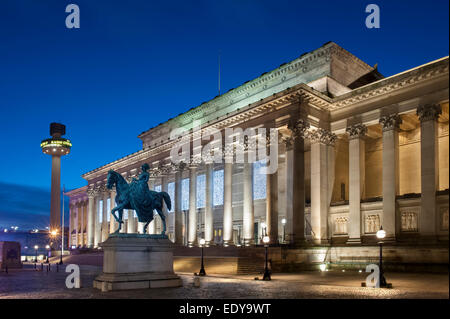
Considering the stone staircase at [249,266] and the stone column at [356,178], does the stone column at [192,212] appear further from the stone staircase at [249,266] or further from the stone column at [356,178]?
the stone column at [356,178]

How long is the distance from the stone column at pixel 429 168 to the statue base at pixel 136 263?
67.1ft

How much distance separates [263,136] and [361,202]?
11753mm

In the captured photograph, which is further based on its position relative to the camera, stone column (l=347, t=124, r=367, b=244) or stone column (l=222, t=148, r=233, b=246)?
stone column (l=222, t=148, r=233, b=246)

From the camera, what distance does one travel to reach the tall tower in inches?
3529

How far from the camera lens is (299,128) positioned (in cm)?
4047

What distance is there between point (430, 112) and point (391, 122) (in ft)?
12.5

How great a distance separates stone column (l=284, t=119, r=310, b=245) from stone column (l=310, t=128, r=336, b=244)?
68.3 inches

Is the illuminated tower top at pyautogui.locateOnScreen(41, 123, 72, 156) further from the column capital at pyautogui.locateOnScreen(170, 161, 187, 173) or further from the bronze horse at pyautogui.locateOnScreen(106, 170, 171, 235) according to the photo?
the bronze horse at pyautogui.locateOnScreen(106, 170, 171, 235)

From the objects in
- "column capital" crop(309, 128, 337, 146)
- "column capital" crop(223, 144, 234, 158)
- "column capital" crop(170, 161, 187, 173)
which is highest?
"column capital" crop(309, 128, 337, 146)

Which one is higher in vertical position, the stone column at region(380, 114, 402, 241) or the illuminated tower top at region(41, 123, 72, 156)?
the illuminated tower top at region(41, 123, 72, 156)

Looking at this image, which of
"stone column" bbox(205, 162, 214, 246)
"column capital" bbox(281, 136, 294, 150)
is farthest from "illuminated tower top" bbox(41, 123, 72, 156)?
"column capital" bbox(281, 136, 294, 150)

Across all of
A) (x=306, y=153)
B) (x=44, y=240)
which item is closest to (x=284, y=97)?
(x=306, y=153)

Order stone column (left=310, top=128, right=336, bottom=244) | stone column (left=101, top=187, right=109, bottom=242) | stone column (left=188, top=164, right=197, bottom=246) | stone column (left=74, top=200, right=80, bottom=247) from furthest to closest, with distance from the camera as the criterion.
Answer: stone column (left=74, top=200, right=80, bottom=247) < stone column (left=101, top=187, right=109, bottom=242) < stone column (left=188, top=164, right=197, bottom=246) < stone column (left=310, top=128, right=336, bottom=244)
